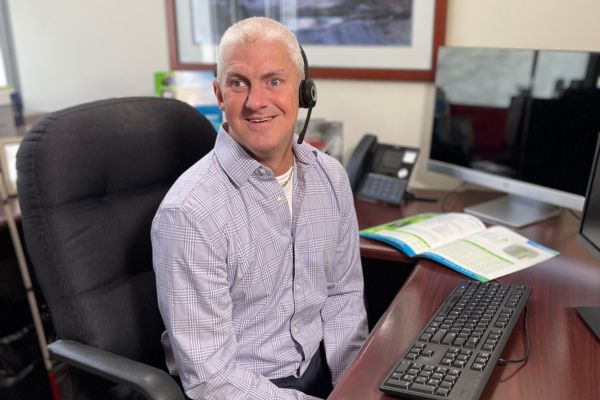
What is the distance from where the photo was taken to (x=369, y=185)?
5.94 feet

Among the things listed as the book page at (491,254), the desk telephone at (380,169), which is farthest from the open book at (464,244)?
the desk telephone at (380,169)

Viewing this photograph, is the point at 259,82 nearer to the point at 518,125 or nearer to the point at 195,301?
the point at 195,301

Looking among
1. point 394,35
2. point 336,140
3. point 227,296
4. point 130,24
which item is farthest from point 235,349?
point 130,24

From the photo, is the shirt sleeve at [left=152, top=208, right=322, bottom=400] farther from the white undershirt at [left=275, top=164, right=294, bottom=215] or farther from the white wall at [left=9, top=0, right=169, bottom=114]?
the white wall at [left=9, top=0, right=169, bottom=114]

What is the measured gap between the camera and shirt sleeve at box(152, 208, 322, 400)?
0.99 metres

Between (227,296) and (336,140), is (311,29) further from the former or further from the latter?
(227,296)

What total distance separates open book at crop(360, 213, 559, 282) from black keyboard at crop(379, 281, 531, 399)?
0.12 meters

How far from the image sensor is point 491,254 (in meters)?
1.35

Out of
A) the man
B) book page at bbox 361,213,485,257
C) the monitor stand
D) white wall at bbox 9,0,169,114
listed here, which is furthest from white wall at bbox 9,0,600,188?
the man

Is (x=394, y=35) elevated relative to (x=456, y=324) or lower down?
elevated

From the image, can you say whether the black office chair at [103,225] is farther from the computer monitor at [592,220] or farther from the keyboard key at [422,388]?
the computer monitor at [592,220]

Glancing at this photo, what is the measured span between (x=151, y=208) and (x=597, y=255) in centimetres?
95

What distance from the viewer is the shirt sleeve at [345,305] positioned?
4.18 feet

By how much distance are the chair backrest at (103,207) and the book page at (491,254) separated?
0.67 metres
